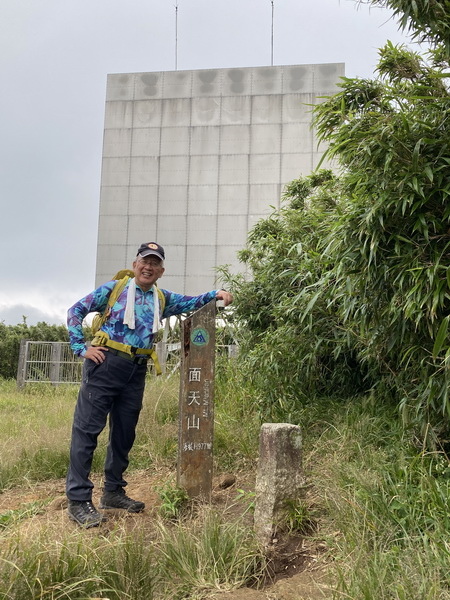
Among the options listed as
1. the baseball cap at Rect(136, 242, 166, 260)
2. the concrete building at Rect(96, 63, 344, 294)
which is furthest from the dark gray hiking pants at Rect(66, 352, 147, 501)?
the concrete building at Rect(96, 63, 344, 294)

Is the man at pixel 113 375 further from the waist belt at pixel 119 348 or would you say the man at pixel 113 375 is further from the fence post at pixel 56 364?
the fence post at pixel 56 364

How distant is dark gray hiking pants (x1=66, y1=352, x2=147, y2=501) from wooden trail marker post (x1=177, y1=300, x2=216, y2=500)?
0.40 m

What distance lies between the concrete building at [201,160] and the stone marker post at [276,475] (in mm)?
16192

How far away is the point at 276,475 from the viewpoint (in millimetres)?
3688

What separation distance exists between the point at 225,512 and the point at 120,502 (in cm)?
88

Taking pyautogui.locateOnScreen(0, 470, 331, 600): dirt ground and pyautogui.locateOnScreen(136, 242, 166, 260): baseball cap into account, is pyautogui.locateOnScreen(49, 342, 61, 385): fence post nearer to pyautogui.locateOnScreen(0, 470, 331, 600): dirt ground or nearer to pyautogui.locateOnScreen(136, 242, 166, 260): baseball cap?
pyautogui.locateOnScreen(0, 470, 331, 600): dirt ground

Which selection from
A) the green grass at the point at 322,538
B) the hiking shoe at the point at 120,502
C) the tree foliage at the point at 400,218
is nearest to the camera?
the green grass at the point at 322,538

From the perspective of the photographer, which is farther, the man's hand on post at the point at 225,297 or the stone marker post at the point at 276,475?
the man's hand on post at the point at 225,297

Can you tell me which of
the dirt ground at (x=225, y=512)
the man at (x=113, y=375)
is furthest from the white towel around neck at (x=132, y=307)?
the dirt ground at (x=225, y=512)

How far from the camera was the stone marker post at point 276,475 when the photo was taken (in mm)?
3640

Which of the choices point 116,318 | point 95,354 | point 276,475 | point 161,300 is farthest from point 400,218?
point 95,354

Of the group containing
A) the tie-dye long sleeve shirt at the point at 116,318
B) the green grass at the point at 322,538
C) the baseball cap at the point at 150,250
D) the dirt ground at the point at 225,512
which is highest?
the baseball cap at the point at 150,250

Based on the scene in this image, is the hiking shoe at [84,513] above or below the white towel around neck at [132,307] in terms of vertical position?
below

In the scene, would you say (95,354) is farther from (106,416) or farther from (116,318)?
(106,416)
